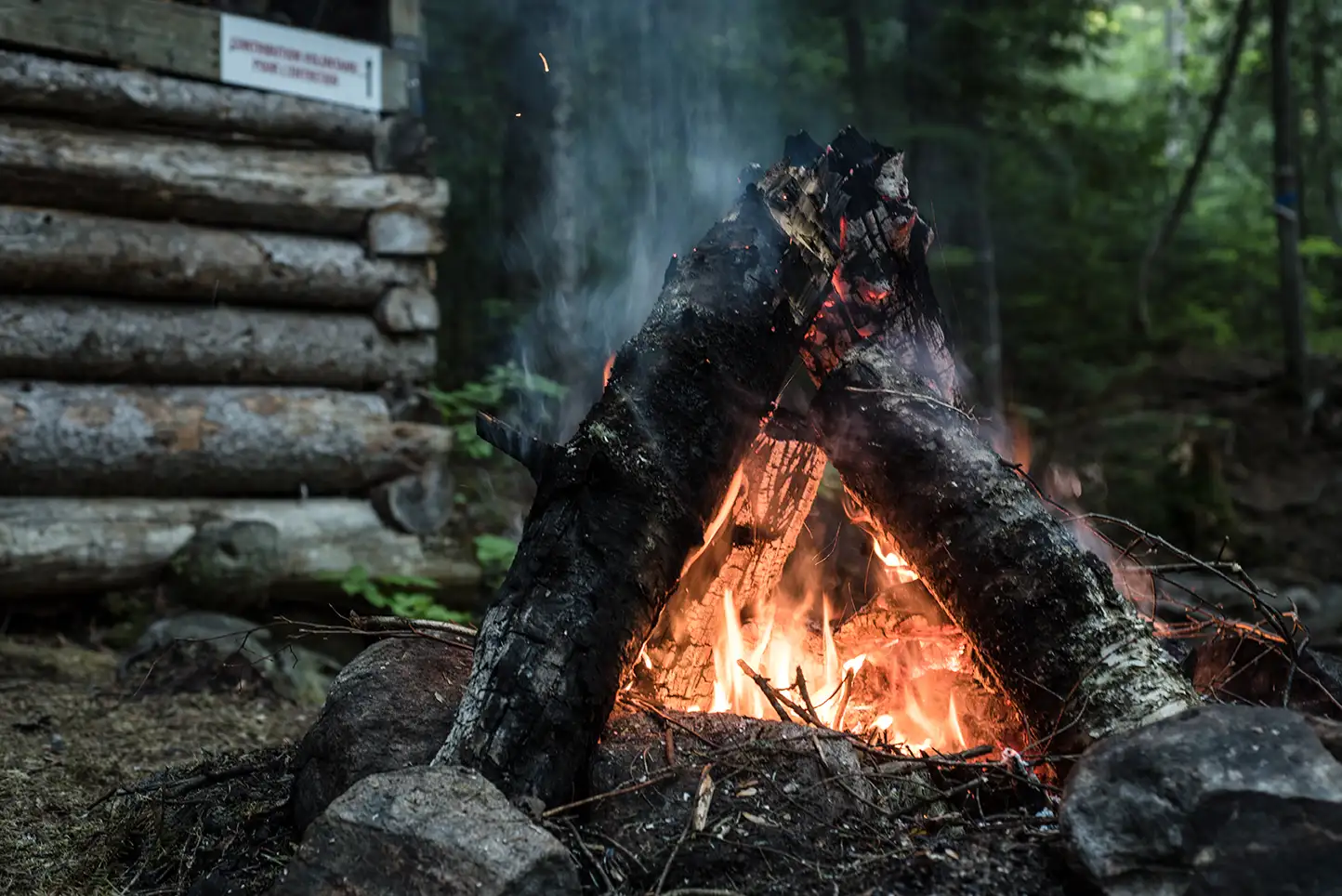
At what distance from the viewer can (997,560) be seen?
2.98m

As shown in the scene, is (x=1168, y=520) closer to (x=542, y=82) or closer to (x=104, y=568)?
(x=542, y=82)

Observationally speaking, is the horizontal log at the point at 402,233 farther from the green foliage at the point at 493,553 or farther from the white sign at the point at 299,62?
the green foliage at the point at 493,553

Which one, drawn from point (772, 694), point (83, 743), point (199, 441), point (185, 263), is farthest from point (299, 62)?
point (772, 694)

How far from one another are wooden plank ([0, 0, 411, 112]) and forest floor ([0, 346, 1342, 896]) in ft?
11.9

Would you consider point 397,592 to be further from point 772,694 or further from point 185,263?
point 772,694

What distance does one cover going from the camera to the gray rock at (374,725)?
272cm

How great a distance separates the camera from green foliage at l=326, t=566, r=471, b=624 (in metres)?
6.31

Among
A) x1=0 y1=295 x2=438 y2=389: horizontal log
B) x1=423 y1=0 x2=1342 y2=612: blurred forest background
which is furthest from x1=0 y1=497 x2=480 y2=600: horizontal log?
x1=423 y1=0 x2=1342 y2=612: blurred forest background

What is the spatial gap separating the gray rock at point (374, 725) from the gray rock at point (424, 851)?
0.38 meters

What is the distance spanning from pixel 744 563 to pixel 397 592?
156 inches

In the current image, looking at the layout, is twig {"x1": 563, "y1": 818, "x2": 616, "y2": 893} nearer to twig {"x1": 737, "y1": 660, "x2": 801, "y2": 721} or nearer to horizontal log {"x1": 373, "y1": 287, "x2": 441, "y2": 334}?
twig {"x1": 737, "y1": 660, "x2": 801, "y2": 721}

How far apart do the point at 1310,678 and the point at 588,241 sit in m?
8.43

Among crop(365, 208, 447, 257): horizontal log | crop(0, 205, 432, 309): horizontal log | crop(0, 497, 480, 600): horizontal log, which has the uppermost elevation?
crop(365, 208, 447, 257): horizontal log

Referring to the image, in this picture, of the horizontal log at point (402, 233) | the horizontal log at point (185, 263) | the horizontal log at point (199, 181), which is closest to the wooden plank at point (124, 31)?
the horizontal log at point (199, 181)
